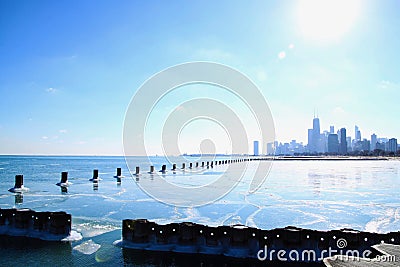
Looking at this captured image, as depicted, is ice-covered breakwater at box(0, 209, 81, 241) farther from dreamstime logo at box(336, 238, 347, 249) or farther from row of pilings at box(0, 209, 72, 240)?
dreamstime logo at box(336, 238, 347, 249)

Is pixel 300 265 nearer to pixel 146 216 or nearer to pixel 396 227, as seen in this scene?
pixel 396 227

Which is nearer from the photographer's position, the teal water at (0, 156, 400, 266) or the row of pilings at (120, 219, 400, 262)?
the teal water at (0, 156, 400, 266)

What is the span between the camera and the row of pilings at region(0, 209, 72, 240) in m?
10.7

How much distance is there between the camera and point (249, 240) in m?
9.35

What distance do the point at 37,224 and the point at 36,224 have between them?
0.13ft

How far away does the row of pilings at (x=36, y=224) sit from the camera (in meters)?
10.7

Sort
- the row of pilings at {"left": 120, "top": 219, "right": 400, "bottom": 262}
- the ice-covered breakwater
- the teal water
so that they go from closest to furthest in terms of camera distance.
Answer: the teal water → the row of pilings at {"left": 120, "top": 219, "right": 400, "bottom": 262} → the ice-covered breakwater

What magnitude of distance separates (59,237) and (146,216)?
15.9 feet

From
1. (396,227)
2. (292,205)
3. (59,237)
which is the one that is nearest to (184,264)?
(59,237)

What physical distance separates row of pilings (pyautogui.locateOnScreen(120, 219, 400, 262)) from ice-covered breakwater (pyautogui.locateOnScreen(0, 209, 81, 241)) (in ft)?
7.59
